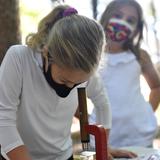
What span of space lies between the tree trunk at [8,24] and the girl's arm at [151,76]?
Answer: 777 millimetres

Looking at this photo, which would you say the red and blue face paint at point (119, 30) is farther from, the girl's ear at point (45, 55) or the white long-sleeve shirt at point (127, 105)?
the girl's ear at point (45, 55)

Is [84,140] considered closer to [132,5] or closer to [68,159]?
[68,159]

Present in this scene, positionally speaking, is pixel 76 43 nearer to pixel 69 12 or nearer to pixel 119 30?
pixel 69 12

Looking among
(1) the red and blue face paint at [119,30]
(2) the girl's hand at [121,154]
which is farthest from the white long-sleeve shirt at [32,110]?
(1) the red and blue face paint at [119,30]

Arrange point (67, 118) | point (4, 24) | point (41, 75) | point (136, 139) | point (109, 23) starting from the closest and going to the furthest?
point (41, 75) < point (67, 118) < point (4, 24) < point (136, 139) < point (109, 23)

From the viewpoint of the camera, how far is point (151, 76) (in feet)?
8.73

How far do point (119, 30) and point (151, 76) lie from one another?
13.3 inches

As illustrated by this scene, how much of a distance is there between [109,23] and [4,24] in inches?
26.7

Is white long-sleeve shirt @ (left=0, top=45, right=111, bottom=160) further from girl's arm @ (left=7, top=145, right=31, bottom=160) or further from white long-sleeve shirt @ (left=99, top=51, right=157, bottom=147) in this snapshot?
A: white long-sleeve shirt @ (left=99, top=51, right=157, bottom=147)

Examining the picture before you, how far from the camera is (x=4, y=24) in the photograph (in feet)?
7.05

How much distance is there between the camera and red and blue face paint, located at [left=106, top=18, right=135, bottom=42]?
255 cm

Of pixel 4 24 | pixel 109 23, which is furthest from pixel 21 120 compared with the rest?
pixel 109 23

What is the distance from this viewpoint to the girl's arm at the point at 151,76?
2.60 metres

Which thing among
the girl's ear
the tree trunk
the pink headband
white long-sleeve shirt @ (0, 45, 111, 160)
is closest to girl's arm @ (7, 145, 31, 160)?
white long-sleeve shirt @ (0, 45, 111, 160)
